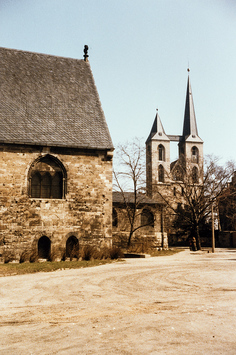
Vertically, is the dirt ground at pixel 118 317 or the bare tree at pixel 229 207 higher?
the bare tree at pixel 229 207

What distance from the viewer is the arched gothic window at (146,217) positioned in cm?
3562

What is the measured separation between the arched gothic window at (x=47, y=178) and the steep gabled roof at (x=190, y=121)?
58848mm

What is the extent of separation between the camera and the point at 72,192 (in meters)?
22.2

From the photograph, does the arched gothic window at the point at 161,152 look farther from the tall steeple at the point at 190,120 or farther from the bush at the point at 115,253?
the bush at the point at 115,253

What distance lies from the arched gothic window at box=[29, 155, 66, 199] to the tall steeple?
58848 mm

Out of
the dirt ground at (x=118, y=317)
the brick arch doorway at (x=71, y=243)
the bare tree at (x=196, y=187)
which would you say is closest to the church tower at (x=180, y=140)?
the bare tree at (x=196, y=187)

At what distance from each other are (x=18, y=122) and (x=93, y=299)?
1635 centimetres

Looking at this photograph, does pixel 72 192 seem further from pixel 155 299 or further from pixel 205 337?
pixel 205 337

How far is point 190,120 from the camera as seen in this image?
79.4 m

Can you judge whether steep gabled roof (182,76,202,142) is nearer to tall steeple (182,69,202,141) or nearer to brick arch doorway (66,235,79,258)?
tall steeple (182,69,202,141)

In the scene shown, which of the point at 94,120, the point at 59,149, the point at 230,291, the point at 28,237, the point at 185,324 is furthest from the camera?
the point at 94,120

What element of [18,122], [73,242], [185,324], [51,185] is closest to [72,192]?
[51,185]

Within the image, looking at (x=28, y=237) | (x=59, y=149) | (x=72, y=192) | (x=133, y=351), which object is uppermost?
(x=59, y=149)

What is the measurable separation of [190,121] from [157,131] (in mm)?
7075
